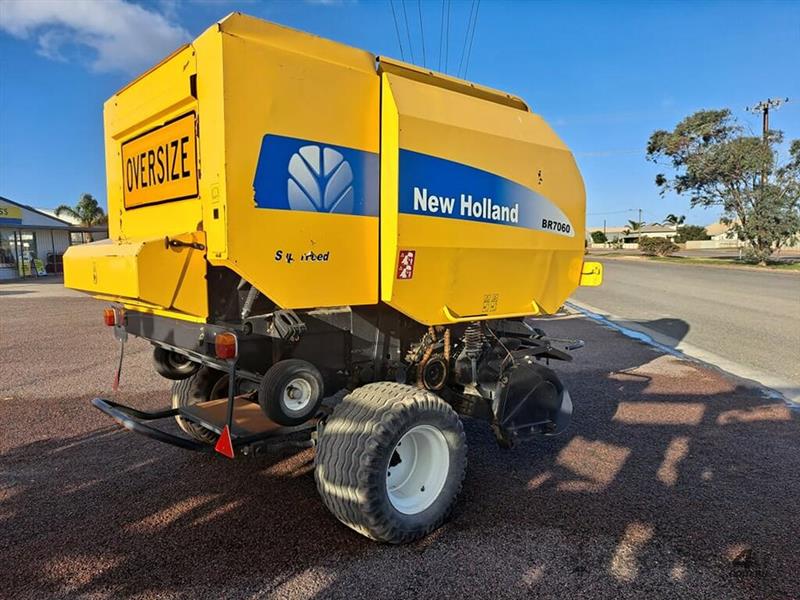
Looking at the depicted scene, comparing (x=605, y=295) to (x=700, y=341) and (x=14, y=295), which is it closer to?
(x=700, y=341)

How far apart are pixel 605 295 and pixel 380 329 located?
59.6ft

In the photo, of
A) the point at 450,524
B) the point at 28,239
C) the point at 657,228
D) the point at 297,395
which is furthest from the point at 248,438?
the point at 657,228

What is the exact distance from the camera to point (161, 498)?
13.1 feet

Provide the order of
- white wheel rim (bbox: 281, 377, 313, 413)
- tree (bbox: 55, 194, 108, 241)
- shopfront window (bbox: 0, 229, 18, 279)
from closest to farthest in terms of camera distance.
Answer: white wheel rim (bbox: 281, 377, 313, 413), shopfront window (bbox: 0, 229, 18, 279), tree (bbox: 55, 194, 108, 241)

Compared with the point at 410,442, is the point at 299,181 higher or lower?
higher

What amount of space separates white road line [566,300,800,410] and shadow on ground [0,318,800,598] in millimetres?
1884

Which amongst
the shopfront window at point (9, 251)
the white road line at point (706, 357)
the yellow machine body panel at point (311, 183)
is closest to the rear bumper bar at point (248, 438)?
the yellow machine body panel at point (311, 183)

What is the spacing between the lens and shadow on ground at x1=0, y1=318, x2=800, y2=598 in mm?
3025

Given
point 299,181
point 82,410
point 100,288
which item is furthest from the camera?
point 82,410

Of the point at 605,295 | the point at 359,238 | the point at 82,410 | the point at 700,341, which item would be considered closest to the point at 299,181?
the point at 359,238

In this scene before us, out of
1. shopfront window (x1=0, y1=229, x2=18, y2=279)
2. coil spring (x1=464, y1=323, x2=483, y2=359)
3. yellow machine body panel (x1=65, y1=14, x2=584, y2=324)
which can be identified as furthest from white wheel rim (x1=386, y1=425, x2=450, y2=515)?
shopfront window (x1=0, y1=229, x2=18, y2=279)

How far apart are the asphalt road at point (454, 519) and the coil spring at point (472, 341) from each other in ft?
3.12

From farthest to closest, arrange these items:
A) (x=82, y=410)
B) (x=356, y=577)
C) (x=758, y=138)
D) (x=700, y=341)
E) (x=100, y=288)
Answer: (x=758, y=138)
(x=700, y=341)
(x=82, y=410)
(x=100, y=288)
(x=356, y=577)

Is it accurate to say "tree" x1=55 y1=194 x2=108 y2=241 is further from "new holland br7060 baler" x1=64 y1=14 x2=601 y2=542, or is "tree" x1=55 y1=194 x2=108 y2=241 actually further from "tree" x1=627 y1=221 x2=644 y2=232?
"tree" x1=627 y1=221 x2=644 y2=232
